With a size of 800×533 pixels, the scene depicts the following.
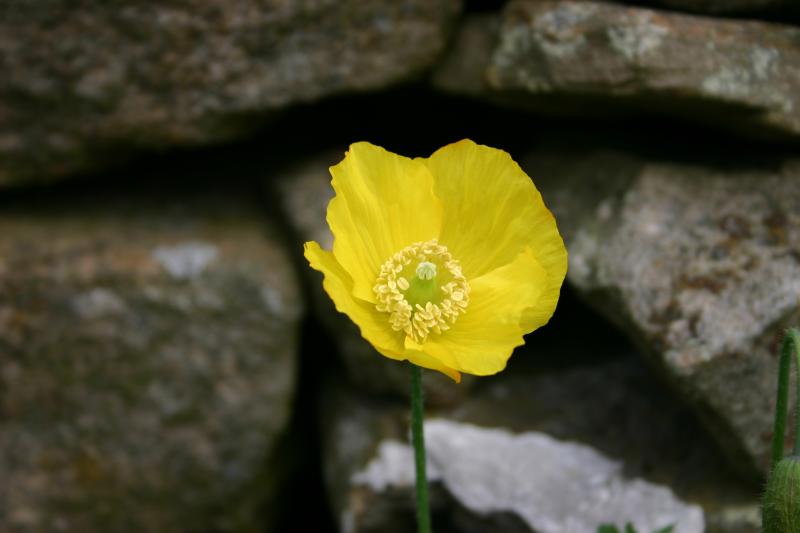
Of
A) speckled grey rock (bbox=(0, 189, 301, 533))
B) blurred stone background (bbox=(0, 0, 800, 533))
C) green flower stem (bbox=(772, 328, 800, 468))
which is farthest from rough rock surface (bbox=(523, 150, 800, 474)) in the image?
speckled grey rock (bbox=(0, 189, 301, 533))

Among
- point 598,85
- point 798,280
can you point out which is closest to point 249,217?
point 598,85

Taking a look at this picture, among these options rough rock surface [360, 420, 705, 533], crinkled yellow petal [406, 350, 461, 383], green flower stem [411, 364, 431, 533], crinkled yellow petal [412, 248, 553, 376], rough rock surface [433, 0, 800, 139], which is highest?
rough rock surface [433, 0, 800, 139]

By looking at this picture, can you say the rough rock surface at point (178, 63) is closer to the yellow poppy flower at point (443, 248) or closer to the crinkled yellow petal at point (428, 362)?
the yellow poppy flower at point (443, 248)

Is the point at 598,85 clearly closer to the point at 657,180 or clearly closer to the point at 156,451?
the point at 657,180

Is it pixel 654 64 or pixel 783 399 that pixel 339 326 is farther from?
pixel 783 399

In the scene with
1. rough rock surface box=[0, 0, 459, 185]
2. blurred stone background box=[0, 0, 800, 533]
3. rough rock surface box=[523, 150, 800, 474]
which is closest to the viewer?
rough rock surface box=[523, 150, 800, 474]

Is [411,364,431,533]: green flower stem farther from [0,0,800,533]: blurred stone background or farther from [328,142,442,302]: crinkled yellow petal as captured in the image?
[0,0,800,533]: blurred stone background
